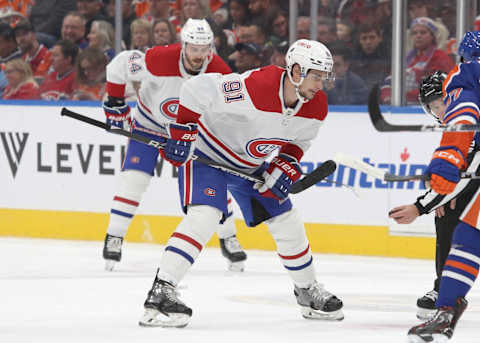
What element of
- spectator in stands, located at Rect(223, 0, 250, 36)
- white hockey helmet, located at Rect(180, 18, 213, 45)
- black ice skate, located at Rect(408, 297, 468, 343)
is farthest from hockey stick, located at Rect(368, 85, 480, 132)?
spectator in stands, located at Rect(223, 0, 250, 36)

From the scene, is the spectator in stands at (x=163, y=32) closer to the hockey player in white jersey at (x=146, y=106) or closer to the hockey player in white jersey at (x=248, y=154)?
the hockey player in white jersey at (x=146, y=106)

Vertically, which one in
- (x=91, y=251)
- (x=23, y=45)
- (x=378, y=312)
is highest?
(x=23, y=45)

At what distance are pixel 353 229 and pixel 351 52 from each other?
1.05 meters

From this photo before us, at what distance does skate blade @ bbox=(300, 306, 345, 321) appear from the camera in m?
4.02

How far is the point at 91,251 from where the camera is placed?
251 inches

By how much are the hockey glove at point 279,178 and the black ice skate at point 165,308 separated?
53cm

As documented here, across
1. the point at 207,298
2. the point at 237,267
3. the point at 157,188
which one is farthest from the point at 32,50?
the point at 207,298

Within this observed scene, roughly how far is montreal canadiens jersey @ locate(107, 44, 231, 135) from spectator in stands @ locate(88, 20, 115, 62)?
1552mm

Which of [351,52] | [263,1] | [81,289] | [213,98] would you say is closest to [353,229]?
[351,52]

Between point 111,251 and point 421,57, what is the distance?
6.96 ft

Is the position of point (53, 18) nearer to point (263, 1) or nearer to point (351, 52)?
point (263, 1)

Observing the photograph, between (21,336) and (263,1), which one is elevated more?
(263,1)

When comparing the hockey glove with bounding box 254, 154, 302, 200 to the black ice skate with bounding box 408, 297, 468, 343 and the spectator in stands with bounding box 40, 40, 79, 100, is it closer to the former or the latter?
the black ice skate with bounding box 408, 297, 468, 343

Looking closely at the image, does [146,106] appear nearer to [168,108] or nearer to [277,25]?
[168,108]
